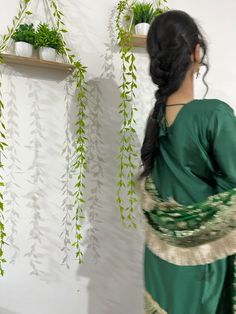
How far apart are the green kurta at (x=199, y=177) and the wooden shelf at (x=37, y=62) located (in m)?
0.64

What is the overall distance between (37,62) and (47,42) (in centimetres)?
9

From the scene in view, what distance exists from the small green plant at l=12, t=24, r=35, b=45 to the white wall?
0.10 metres

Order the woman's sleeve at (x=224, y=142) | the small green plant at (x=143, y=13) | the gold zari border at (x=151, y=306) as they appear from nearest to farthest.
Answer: the woman's sleeve at (x=224, y=142) < the gold zari border at (x=151, y=306) < the small green plant at (x=143, y=13)

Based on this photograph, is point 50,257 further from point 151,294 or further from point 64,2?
point 64,2

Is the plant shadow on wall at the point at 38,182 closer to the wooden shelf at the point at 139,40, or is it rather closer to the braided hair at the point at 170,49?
the wooden shelf at the point at 139,40

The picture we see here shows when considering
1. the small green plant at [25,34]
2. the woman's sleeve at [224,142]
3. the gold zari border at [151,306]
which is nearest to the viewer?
the woman's sleeve at [224,142]

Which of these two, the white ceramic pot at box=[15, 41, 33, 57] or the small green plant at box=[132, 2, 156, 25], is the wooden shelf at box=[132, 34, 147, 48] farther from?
the white ceramic pot at box=[15, 41, 33, 57]

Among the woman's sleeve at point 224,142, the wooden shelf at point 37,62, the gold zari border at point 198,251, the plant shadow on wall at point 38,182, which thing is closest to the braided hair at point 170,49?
the woman's sleeve at point 224,142

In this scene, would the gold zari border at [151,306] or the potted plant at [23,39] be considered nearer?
the gold zari border at [151,306]

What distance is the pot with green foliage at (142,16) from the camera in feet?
4.54

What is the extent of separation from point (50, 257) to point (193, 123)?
3.08 feet

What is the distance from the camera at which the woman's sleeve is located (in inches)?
33.0

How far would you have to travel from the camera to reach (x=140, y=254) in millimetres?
1544

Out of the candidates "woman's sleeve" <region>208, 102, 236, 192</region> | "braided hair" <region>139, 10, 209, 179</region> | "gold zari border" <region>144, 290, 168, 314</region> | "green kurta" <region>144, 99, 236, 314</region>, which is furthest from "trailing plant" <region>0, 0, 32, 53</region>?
"gold zari border" <region>144, 290, 168, 314</region>
